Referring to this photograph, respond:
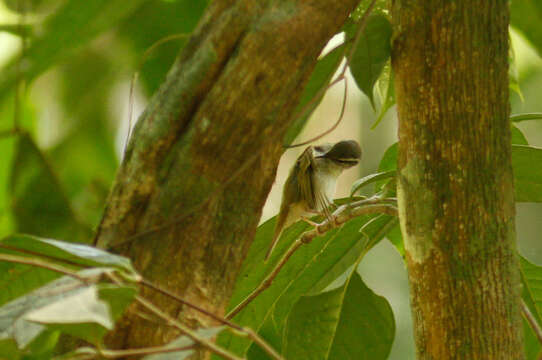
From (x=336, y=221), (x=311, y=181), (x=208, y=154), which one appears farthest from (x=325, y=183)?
(x=208, y=154)

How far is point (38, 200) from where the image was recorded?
0.61m

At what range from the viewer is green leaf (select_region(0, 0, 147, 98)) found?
518 mm

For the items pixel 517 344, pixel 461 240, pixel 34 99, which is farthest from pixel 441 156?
pixel 34 99

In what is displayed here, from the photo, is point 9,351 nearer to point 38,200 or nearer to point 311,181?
point 38,200

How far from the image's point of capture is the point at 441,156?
0.78m

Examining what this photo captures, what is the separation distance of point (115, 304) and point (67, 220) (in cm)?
16

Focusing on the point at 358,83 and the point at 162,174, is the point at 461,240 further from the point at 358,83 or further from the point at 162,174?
the point at 162,174

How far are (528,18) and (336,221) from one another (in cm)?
38

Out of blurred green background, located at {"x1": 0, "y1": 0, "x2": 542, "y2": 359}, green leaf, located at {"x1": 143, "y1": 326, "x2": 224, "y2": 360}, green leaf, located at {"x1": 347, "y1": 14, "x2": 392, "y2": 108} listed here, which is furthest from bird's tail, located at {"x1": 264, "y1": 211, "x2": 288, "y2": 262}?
green leaf, located at {"x1": 143, "y1": 326, "x2": 224, "y2": 360}

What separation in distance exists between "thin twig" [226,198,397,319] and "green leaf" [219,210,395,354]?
0.08 m

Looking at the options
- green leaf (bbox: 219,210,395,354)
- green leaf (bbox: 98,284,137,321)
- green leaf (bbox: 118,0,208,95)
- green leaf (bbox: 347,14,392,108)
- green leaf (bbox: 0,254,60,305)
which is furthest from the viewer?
green leaf (bbox: 219,210,395,354)

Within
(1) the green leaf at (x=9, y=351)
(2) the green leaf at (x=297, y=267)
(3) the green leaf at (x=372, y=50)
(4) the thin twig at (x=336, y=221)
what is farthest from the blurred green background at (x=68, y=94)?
(2) the green leaf at (x=297, y=267)

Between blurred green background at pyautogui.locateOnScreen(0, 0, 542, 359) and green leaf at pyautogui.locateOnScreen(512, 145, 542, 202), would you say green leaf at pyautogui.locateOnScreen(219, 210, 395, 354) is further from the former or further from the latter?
blurred green background at pyautogui.locateOnScreen(0, 0, 542, 359)

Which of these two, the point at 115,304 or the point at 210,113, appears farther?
the point at 210,113
